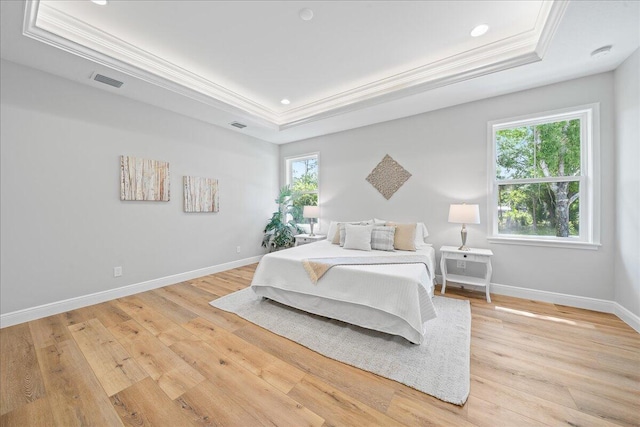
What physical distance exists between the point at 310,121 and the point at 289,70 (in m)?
1.09

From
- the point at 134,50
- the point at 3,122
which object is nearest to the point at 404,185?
the point at 134,50

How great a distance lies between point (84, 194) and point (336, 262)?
10.3ft

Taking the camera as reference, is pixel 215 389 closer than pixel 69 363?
Yes

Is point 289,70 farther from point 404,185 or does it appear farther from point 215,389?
point 215,389

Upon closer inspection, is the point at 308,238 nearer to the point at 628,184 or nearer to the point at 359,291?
the point at 359,291

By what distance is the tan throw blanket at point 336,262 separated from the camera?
2.57 metres

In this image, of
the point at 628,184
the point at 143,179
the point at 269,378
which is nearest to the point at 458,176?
the point at 628,184

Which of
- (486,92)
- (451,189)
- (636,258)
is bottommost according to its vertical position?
(636,258)

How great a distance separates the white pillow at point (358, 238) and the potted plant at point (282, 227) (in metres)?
1.89

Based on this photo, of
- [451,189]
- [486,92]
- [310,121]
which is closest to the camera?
[486,92]

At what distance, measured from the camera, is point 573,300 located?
2889 millimetres

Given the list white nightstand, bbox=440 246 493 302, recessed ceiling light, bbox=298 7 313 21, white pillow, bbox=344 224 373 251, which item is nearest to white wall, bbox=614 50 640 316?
white nightstand, bbox=440 246 493 302

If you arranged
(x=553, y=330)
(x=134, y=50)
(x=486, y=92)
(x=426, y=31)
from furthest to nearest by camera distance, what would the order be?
(x=486, y=92) < (x=134, y=50) < (x=426, y=31) < (x=553, y=330)

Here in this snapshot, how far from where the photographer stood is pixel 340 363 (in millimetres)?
1912
